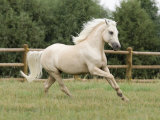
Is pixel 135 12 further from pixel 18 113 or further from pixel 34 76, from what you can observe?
pixel 18 113

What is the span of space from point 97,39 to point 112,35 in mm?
393

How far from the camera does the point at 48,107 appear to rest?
608 centimetres

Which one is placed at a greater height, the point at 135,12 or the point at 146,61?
the point at 135,12

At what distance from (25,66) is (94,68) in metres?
5.35

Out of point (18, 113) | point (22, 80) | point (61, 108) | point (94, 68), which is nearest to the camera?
point (18, 113)

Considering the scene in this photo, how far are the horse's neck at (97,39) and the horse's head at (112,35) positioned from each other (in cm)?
17

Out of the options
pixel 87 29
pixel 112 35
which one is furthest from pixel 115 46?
Answer: pixel 87 29

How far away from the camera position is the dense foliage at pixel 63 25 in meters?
25.8

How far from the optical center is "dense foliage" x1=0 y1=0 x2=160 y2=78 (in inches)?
1014

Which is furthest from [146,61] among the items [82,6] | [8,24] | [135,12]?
[8,24]

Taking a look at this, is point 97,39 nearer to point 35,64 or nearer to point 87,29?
point 87,29

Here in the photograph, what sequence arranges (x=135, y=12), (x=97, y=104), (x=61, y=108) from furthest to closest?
(x=135, y=12) < (x=97, y=104) < (x=61, y=108)

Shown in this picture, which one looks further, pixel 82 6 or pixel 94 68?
pixel 82 6

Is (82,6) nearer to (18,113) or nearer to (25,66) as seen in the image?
(25,66)
